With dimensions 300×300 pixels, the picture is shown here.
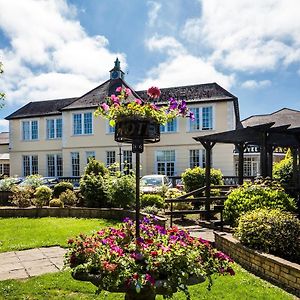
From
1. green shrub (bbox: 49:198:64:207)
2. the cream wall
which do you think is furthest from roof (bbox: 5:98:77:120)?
green shrub (bbox: 49:198:64:207)

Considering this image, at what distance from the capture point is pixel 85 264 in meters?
3.62

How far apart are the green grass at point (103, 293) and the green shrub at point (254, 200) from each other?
2835mm

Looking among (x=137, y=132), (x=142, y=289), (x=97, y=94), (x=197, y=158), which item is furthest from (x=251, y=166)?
(x=142, y=289)

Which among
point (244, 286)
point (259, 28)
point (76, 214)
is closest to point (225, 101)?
point (259, 28)

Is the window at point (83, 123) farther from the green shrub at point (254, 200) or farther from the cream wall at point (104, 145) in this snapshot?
the green shrub at point (254, 200)

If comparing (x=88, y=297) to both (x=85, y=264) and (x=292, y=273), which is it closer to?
(x=85, y=264)

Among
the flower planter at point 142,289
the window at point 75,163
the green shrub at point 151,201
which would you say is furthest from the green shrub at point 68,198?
the window at point 75,163

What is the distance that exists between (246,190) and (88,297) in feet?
18.0

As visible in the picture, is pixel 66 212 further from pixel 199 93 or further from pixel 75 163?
pixel 199 93

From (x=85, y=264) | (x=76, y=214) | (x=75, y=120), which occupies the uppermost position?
(x=75, y=120)

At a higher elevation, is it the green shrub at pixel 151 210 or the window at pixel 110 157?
the window at pixel 110 157

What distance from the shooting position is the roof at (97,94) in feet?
97.2

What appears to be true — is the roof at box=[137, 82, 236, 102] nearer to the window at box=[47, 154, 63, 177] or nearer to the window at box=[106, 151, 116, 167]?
the window at box=[106, 151, 116, 167]

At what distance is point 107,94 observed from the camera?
29.5 meters
